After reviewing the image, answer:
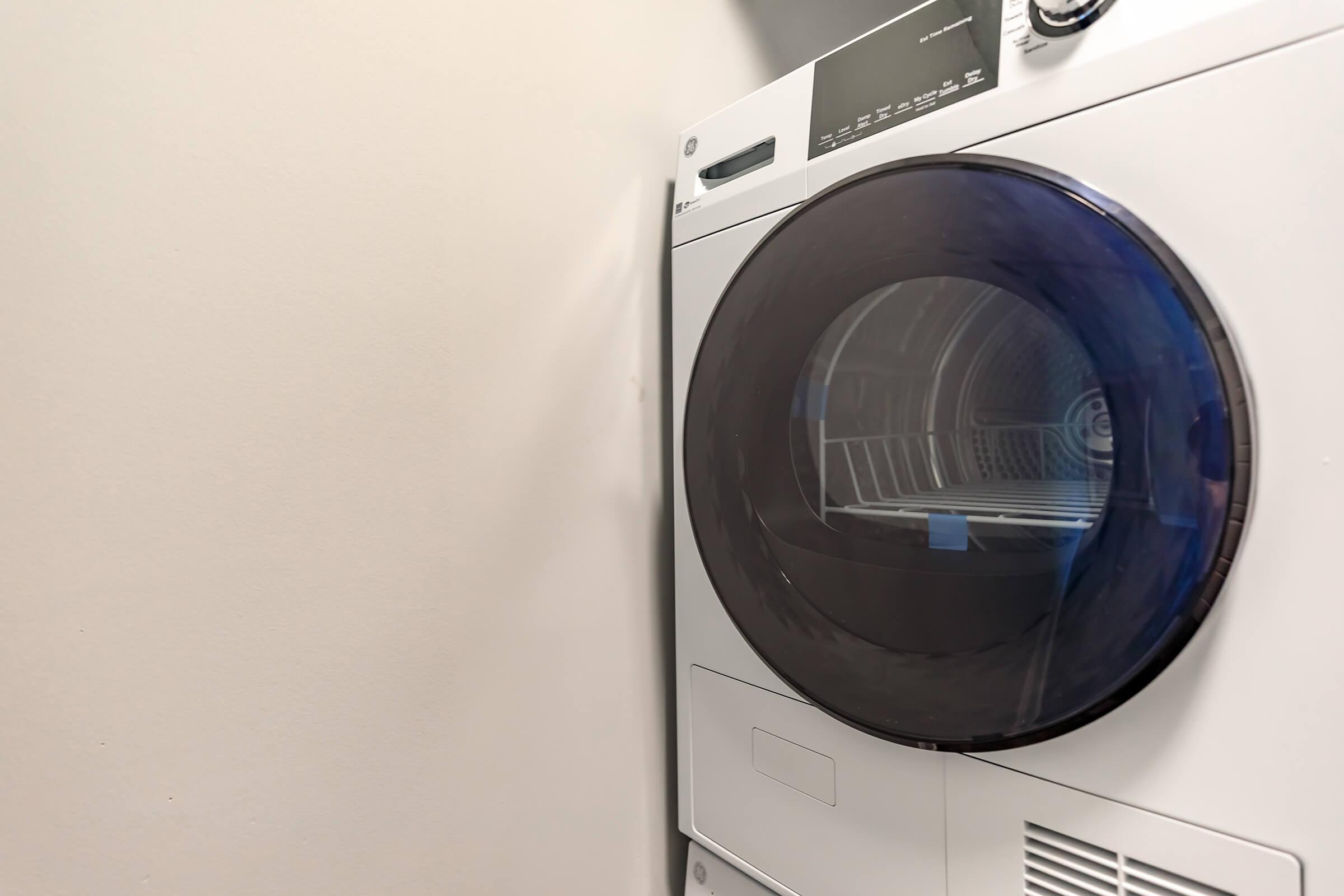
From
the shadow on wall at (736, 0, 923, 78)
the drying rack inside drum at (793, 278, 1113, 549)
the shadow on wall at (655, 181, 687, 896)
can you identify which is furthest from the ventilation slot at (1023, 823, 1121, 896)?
the shadow on wall at (736, 0, 923, 78)

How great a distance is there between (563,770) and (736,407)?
1.71 feet

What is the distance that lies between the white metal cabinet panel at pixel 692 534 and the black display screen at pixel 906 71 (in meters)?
0.15

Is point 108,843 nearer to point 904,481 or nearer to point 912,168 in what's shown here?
point 904,481

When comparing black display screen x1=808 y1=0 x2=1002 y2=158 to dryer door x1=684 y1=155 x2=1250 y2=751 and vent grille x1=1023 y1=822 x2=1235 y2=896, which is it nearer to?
dryer door x1=684 y1=155 x2=1250 y2=751

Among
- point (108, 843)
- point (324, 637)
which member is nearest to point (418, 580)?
point (324, 637)

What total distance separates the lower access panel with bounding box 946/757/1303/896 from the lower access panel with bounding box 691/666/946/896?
0.08 feet

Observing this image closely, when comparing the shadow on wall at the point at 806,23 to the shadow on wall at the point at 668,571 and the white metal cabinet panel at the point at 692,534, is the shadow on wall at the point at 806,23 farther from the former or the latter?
the white metal cabinet panel at the point at 692,534

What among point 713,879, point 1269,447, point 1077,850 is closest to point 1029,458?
point 1269,447

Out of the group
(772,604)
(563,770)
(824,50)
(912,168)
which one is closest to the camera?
(912,168)

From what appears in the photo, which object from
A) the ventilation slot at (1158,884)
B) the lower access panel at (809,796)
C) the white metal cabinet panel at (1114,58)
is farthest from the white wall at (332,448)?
the ventilation slot at (1158,884)

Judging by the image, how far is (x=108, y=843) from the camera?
0.54 m

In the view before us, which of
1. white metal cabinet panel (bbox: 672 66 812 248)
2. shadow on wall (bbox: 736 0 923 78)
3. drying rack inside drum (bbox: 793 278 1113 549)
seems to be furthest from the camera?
shadow on wall (bbox: 736 0 923 78)

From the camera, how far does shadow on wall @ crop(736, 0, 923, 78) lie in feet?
3.84

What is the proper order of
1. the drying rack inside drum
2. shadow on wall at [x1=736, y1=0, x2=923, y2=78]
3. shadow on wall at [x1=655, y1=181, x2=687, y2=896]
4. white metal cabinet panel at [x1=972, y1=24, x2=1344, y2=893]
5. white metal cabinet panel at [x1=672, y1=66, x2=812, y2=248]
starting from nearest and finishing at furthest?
white metal cabinet panel at [x1=972, y1=24, x2=1344, y2=893] < the drying rack inside drum < white metal cabinet panel at [x1=672, y1=66, x2=812, y2=248] < shadow on wall at [x1=655, y1=181, x2=687, y2=896] < shadow on wall at [x1=736, y1=0, x2=923, y2=78]
